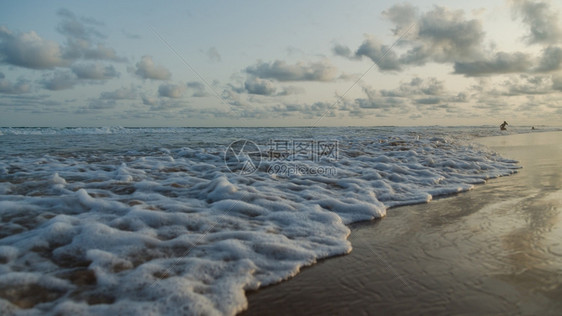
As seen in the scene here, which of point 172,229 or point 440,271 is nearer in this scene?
point 440,271

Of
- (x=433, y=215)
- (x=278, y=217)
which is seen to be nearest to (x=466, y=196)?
(x=433, y=215)

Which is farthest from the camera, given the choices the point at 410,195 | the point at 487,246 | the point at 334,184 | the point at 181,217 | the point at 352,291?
the point at 334,184

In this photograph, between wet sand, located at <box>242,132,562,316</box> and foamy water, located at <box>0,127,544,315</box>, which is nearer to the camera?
wet sand, located at <box>242,132,562,316</box>

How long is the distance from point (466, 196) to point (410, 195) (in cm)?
96

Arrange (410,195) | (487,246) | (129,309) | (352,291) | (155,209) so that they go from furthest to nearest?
1. (410,195)
2. (155,209)
3. (487,246)
4. (352,291)
5. (129,309)

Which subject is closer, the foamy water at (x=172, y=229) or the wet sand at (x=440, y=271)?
the wet sand at (x=440, y=271)

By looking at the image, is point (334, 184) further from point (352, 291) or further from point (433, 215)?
point (352, 291)

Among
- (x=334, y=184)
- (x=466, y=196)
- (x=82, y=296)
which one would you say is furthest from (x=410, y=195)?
(x=82, y=296)

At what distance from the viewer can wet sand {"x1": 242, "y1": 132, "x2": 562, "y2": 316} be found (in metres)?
2.22

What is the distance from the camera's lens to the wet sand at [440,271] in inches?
87.6

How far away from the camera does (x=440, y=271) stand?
8.84 ft

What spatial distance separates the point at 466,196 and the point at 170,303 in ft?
16.6

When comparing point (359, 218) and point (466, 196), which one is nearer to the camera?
point (359, 218)

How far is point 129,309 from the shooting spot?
2.16 meters
